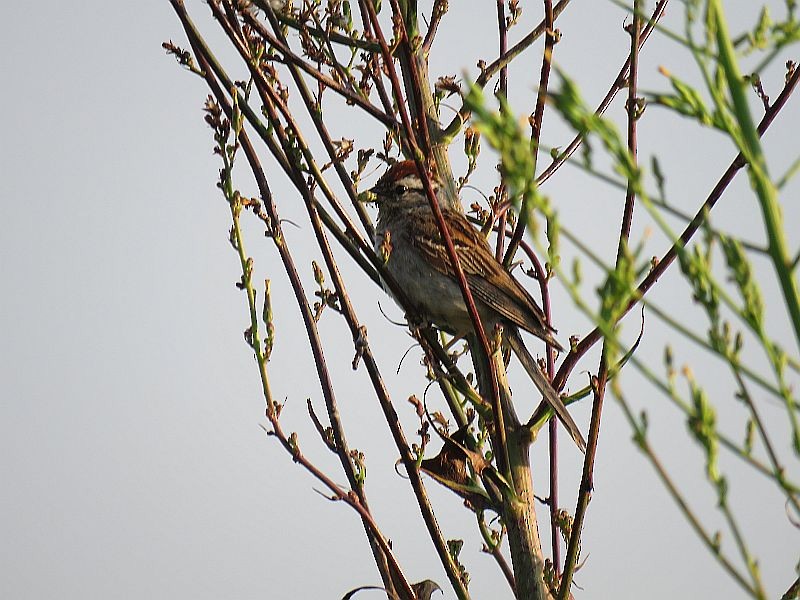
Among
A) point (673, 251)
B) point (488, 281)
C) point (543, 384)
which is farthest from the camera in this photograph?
point (488, 281)

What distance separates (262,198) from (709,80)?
6.34 ft

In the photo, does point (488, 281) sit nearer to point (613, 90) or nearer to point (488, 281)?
point (488, 281)

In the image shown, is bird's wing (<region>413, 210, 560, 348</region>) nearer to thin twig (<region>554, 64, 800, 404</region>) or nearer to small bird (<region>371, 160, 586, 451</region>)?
small bird (<region>371, 160, 586, 451</region>)

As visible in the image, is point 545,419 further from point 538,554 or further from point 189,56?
point 189,56

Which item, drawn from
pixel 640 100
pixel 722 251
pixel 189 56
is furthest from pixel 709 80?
pixel 189 56

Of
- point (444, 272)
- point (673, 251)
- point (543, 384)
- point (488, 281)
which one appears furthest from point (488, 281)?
point (673, 251)

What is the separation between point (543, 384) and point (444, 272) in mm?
1551

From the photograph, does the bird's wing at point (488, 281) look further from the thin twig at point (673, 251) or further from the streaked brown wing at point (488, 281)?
the thin twig at point (673, 251)

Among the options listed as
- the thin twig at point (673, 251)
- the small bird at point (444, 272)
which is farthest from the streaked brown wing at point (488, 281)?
the thin twig at point (673, 251)

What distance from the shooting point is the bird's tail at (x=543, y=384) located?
144 inches

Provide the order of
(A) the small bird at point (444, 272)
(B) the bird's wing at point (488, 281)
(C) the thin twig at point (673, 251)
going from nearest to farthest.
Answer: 1. (C) the thin twig at point (673, 251)
2. (A) the small bird at point (444, 272)
3. (B) the bird's wing at point (488, 281)

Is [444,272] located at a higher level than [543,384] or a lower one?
higher

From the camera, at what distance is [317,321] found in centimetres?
344

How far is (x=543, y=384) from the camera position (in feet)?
12.9
